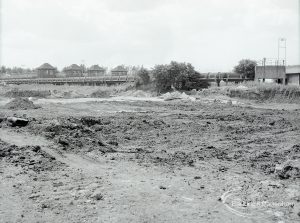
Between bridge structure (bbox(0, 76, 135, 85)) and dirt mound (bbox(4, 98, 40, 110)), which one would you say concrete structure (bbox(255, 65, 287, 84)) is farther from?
dirt mound (bbox(4, 98, 40, 110))

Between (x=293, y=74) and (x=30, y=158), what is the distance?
36617 millimetres

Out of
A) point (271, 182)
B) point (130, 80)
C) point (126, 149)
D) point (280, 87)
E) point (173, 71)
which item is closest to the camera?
point (271, 182)

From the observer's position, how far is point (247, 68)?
49.0m

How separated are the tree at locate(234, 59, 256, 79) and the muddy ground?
33203 mm

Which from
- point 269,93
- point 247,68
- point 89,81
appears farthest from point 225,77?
point 89,81

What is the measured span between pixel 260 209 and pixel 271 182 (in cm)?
177

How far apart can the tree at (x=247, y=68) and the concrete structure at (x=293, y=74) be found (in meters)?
6.41

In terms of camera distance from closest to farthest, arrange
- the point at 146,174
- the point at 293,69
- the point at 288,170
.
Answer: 1. the point at 288,170
2. the point at 146,174
3. the point at 293,69

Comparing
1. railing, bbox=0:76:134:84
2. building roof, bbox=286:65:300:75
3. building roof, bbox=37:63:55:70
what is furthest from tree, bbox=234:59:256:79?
building roof, bbox=37:63:55:70

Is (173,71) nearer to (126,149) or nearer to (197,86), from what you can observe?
(197,86)

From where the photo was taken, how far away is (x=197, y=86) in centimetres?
4550

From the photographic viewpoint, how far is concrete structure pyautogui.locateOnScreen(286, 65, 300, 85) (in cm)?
4044

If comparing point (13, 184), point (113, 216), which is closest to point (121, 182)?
point (113, 216)

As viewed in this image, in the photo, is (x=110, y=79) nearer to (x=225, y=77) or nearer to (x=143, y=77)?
(x=143, y=77)
